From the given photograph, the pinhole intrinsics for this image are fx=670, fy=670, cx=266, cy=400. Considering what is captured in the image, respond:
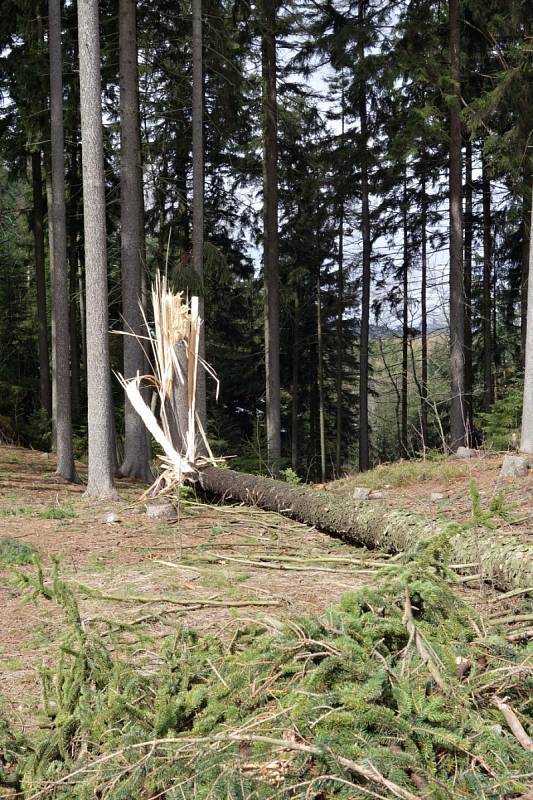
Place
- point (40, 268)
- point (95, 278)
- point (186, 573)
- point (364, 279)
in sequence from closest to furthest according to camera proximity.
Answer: point (186, 573), point (95, 278), point (40, 268), point (364, 279)

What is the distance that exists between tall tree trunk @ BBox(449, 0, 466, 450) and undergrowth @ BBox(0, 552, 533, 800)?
1196 centimetres

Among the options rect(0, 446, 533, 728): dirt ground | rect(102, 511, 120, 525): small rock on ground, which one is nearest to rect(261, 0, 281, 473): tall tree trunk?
rect(0, 446, 533, 728): dirt ground

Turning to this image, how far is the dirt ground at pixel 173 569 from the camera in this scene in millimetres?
3754

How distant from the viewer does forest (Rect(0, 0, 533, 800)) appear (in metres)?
2.36

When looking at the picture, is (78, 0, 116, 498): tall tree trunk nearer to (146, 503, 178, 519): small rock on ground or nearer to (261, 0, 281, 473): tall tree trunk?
(146, 503, 178, 519): small rock on ground

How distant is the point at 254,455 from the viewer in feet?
53.7

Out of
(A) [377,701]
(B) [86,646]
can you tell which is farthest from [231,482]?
(A) [377,701]

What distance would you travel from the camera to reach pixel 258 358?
947 inches

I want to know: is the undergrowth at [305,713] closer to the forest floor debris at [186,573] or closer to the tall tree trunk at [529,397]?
the forest floor debris at [186,573]

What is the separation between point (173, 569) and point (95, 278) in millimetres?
5413

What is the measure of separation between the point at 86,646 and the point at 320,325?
2318cm

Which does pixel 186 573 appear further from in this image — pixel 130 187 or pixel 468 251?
pixel 468 251

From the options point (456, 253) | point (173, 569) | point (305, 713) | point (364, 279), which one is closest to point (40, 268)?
point (364, 279)

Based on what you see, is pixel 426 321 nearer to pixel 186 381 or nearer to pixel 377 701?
pixel 186 381
